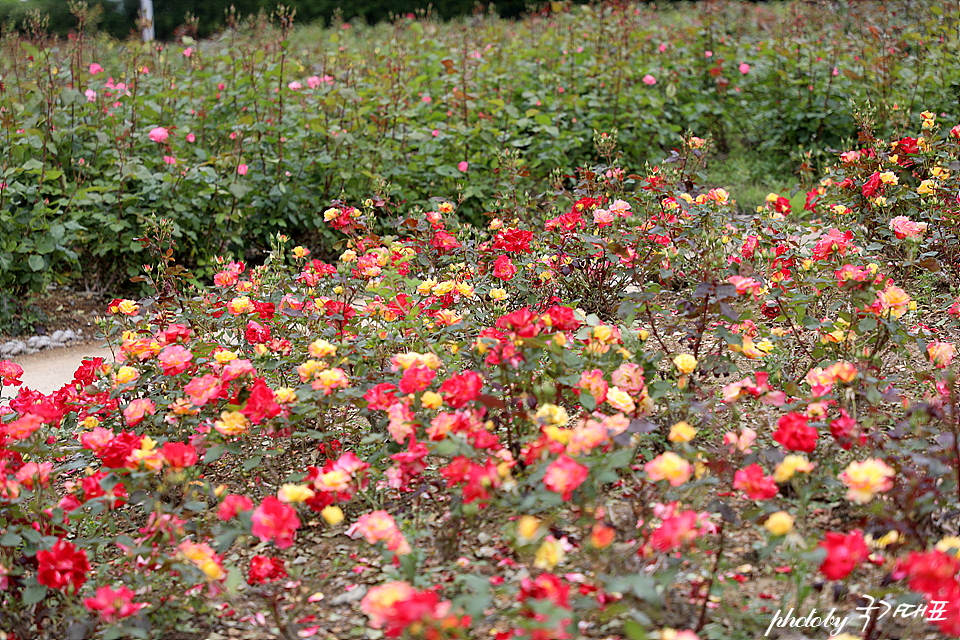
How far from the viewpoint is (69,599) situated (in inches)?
61.9

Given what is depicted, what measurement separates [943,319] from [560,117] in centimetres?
274

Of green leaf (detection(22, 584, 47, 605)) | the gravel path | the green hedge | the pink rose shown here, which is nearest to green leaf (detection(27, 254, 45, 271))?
the gravel path

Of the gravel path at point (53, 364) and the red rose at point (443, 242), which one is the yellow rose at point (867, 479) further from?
the gravel path at point (53, 364)

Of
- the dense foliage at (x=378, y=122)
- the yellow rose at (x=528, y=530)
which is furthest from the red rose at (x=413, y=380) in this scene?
the dense foliage at (x=378, y=122)

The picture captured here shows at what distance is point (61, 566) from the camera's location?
155 centimetres

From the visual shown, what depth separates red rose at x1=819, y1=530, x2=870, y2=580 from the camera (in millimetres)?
1232

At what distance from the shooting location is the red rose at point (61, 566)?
1.54m

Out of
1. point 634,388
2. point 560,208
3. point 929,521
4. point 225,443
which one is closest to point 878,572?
point 929,521

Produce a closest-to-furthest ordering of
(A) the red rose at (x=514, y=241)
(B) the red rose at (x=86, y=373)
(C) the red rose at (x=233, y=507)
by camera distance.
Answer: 1. (C) the red rose at (x=233, y=507)
2. (B) the red rose at (x=86, y=373)
3. (A) the red rose at (x=514, y=241)

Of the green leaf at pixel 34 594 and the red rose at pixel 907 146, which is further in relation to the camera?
the red rose at pixel 907 146

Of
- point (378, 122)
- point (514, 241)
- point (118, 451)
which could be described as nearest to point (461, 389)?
point (118, 451)

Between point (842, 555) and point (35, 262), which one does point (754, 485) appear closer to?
point (842, 555)

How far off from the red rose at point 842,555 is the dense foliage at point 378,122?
240 centimetres

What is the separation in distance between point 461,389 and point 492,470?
0.78ft
